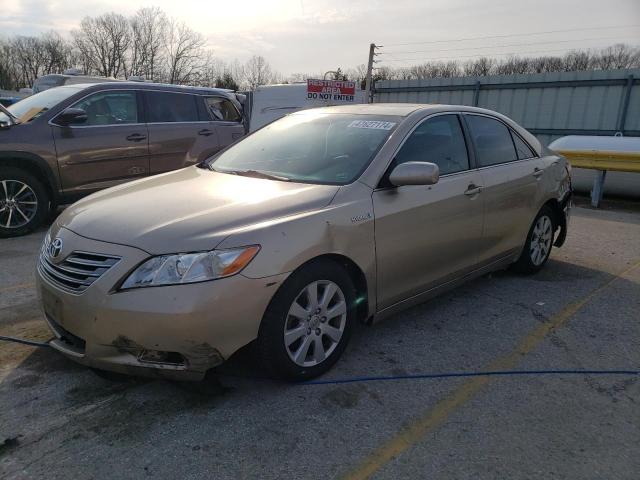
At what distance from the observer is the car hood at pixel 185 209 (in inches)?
104

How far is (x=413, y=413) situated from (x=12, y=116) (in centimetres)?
596

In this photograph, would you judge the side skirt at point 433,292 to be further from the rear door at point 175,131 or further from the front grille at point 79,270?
the rear door at point 175,131

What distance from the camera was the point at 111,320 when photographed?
254 centimetres

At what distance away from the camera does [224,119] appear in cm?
816

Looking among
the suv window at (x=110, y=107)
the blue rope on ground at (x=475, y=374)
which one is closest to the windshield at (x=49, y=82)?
the suv window at (x=110, y=107)

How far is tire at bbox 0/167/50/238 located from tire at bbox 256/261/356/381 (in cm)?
484

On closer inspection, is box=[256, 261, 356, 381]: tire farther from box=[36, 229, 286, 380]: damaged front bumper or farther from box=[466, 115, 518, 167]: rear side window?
box=[466, 115, 518, 167]: rear side window

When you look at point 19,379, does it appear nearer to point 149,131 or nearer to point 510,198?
point 510,198

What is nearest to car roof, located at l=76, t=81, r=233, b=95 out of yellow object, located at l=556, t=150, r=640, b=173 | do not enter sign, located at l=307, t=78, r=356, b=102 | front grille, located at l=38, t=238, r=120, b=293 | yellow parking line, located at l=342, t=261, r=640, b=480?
front grille, located at l=38, t=238, r=120, b=293

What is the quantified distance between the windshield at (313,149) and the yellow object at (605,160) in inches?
304

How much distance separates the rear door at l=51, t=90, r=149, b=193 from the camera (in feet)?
21.2

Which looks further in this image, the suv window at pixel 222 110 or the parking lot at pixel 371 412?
the suv window at pixel 222 110

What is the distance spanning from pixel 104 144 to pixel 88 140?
198 millimetres

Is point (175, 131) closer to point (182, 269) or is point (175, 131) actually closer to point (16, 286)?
point (16, 286)
